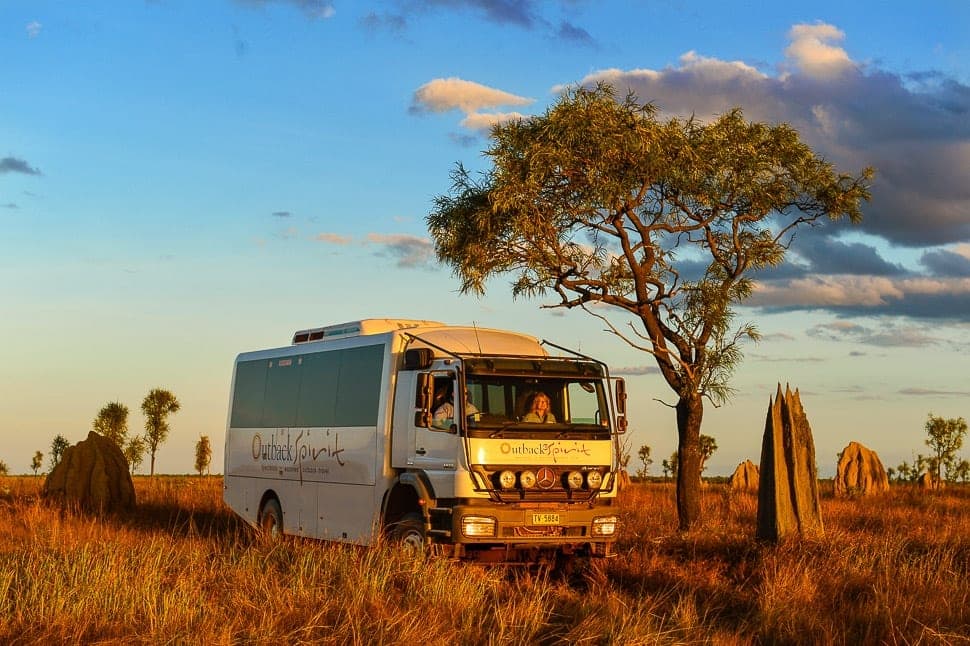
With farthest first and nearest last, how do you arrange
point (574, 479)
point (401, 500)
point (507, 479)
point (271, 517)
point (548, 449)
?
point (271, 517)
point (401, 500)
point (574, 479)
point (548, 449)
point (507, 479)

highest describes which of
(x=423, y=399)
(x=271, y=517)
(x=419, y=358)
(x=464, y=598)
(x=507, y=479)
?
(x=419, y=358)

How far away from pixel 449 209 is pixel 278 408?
706 centimetres

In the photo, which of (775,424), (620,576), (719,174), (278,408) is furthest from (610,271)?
(620,576)

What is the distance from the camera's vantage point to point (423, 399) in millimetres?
16922

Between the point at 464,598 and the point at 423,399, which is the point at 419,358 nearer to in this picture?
the point at 423,399

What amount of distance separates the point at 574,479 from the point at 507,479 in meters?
1.07

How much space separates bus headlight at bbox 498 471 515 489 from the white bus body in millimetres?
19

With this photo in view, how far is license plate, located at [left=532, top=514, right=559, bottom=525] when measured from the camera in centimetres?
1680

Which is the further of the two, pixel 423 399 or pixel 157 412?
pixel 157 412

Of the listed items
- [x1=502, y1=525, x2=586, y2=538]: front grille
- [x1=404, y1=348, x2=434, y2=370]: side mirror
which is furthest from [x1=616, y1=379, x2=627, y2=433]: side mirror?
[x1=404, y1=348, x2=434, y2=370]: side mirror

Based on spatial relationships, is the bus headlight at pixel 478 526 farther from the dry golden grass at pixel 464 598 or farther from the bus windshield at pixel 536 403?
the bus windshield at pixel 536 403

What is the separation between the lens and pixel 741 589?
1617 cm

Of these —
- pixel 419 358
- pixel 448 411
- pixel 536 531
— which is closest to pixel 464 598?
pixel 536 531

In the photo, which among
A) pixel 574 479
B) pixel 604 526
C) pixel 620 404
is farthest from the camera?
pixel 620 404
